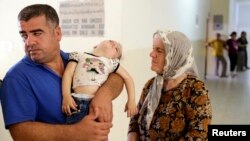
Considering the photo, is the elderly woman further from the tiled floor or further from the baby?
the tiled floor

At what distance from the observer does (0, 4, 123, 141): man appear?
1.24 metres

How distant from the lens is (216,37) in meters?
9.15

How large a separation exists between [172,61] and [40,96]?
779 mm

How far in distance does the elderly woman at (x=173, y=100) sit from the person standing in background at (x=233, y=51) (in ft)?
26.8

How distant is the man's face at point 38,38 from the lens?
4.18 feet

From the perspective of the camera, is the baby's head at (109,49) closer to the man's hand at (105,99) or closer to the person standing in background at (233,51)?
the man's hand at (105,99)

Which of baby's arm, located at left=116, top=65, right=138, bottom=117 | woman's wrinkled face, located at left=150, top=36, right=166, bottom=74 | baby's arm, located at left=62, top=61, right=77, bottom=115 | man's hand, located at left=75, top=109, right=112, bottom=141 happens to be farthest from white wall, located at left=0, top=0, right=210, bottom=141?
man's hand, located at left=75, top=109, right=112, bottom=141

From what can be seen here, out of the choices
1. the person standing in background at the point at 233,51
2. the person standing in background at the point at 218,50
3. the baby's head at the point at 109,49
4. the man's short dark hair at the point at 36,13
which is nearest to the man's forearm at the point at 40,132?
the man's short dark hair at the point at 36,13

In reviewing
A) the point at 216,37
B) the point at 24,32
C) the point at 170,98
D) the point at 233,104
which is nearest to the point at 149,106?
the point at 170,98

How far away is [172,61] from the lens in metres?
1.72

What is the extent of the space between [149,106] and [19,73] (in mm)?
768

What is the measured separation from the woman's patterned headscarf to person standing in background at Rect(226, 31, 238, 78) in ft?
26.7

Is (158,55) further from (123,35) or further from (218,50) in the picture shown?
(218,50)

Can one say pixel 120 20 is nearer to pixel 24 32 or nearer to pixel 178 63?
pixel 178 63
